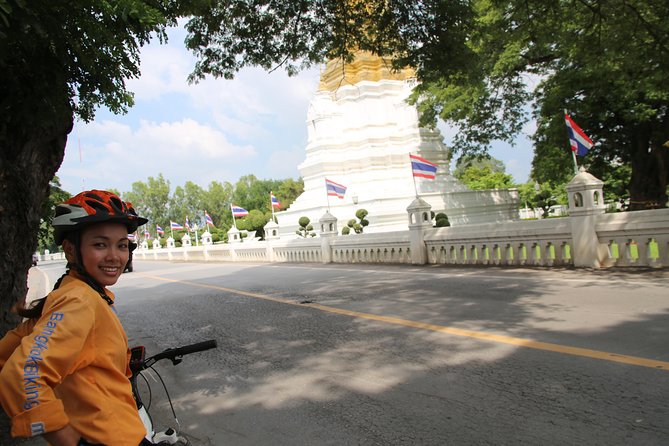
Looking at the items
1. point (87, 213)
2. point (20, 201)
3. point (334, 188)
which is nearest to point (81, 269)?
point (87, 213)

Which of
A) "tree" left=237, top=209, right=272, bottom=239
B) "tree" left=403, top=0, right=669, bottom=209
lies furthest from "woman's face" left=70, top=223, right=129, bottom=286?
"tree" left=237, top=209, right=272, bottom=239

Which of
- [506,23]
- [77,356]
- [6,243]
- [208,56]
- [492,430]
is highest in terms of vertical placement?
[506,23]

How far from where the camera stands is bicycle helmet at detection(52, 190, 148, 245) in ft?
6.23

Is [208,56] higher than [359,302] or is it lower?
higher

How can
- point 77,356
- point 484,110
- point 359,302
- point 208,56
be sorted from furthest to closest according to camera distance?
point 484,110
point 208,56
point 359,302
point 77,356

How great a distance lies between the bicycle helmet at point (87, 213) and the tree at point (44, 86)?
167 cm

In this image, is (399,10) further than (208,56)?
No

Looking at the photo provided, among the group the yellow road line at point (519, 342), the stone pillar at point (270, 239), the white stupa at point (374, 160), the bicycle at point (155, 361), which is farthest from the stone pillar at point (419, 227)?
the bicycle at point (155, 361)

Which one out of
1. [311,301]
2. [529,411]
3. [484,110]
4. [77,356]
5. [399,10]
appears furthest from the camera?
[484,110]

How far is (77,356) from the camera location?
5.40 ft

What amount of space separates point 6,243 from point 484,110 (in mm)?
22160

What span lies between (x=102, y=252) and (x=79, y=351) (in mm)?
469

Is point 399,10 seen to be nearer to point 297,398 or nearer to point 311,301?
point 311,301

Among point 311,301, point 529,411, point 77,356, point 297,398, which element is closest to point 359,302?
point 311,301
